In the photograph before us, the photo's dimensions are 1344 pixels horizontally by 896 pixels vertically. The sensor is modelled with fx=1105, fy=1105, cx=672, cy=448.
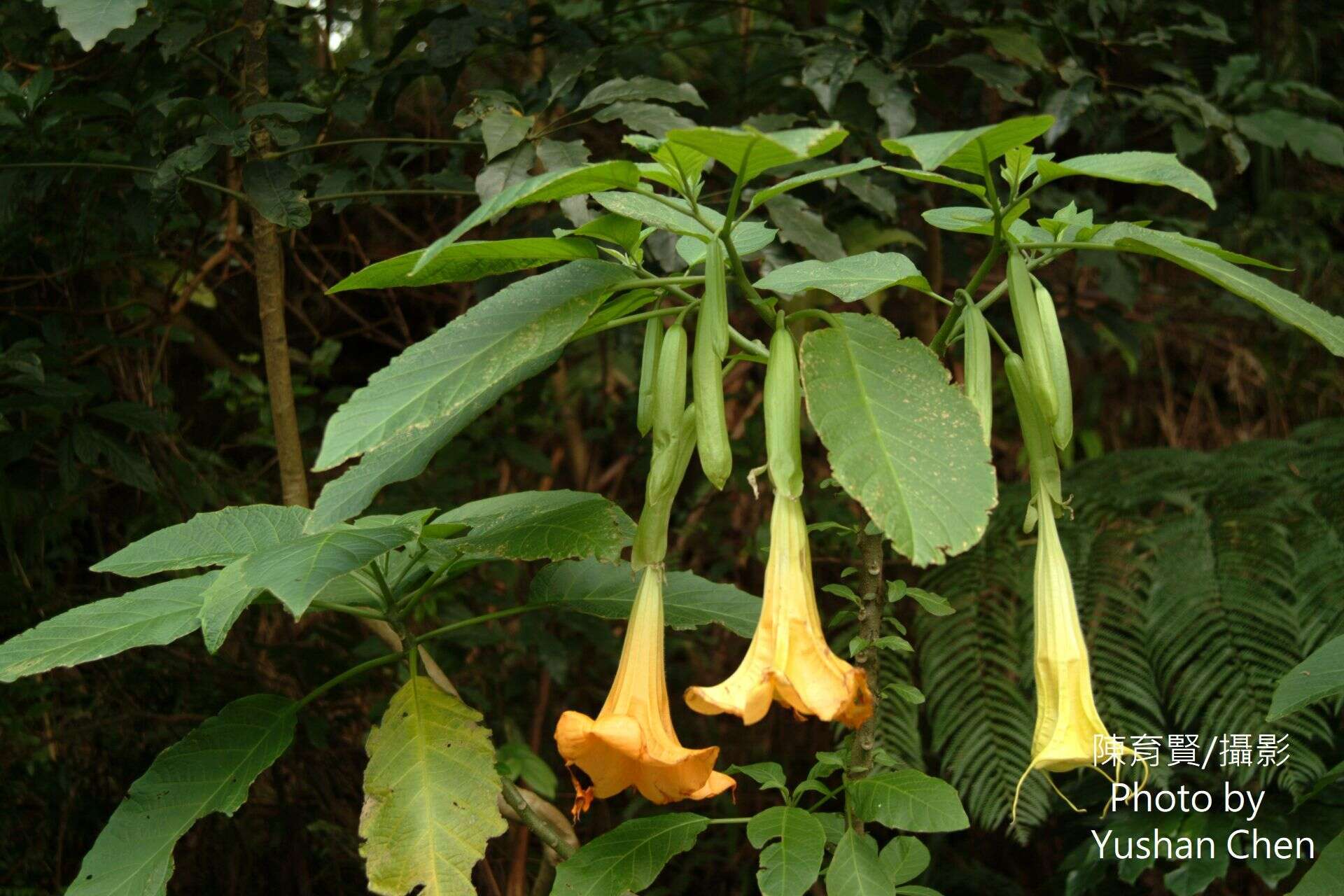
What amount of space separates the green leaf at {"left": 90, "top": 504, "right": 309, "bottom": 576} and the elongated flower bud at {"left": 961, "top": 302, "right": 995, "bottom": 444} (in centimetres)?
60

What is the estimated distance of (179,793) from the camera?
99 cm

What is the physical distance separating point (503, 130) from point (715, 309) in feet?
2.33

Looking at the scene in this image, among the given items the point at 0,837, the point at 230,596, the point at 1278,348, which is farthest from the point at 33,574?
the point at 1278,348

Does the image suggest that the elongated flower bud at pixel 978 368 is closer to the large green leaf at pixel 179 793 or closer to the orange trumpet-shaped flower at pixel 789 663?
the orange trumpet-shaped flower at pixel 789 663

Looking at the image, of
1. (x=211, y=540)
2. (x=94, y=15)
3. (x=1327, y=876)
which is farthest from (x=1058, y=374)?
(x=94, y=15)

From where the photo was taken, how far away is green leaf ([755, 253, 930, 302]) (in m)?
0.82

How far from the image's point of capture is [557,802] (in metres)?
2.30

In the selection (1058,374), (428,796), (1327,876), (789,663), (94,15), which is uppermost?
(94,15)

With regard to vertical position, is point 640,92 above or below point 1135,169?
above

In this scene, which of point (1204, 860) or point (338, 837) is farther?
point (338, 837)

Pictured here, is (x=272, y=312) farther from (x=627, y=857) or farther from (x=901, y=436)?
(x=901, y=436)

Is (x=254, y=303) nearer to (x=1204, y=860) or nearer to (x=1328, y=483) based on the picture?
(x=1204, y=860)

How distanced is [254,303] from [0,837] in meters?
1.15

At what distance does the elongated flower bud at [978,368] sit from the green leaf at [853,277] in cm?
6
